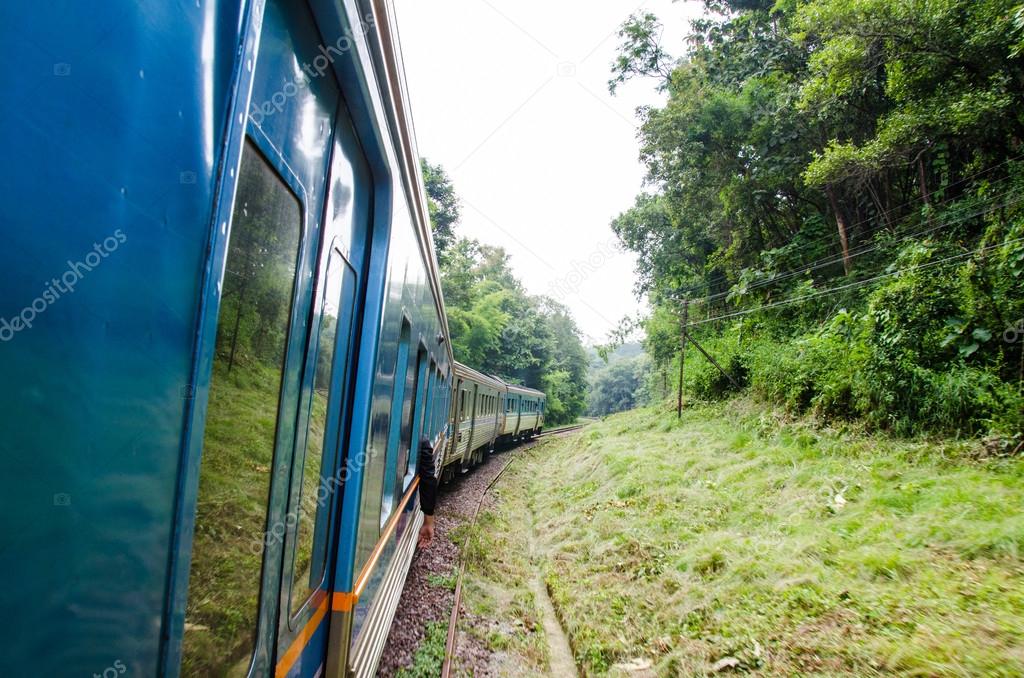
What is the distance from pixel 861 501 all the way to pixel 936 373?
10.1ft

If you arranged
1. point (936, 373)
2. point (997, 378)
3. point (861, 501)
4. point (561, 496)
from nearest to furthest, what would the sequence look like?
point (861, 501) → point (997, 378) → point (936, 373) → point (561, 496)

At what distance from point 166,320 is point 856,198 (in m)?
16.0

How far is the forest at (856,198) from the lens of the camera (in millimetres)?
7945

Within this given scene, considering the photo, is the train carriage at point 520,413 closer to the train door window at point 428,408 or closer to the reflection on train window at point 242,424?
the train door window at point 428,408

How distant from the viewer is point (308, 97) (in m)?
1.50

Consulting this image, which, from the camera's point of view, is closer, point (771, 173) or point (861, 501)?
point (861, 501)

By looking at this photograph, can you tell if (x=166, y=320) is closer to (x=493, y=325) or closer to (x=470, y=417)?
(x=470, y=417)

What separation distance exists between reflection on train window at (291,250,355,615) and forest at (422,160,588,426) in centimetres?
2334

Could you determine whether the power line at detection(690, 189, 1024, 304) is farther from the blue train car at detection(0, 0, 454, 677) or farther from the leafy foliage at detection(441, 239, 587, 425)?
the leafy foliage at detection(441, 239, 587, 425)

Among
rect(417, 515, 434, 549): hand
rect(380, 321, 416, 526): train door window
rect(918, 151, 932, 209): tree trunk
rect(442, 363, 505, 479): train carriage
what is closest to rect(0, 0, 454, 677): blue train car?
rect(380, 321, 416, 526): train door window

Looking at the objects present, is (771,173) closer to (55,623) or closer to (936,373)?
(936,373)

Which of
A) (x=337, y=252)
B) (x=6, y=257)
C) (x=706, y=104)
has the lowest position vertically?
(x=6, y=257)

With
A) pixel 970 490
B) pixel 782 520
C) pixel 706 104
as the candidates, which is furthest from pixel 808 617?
pixel 706 104
